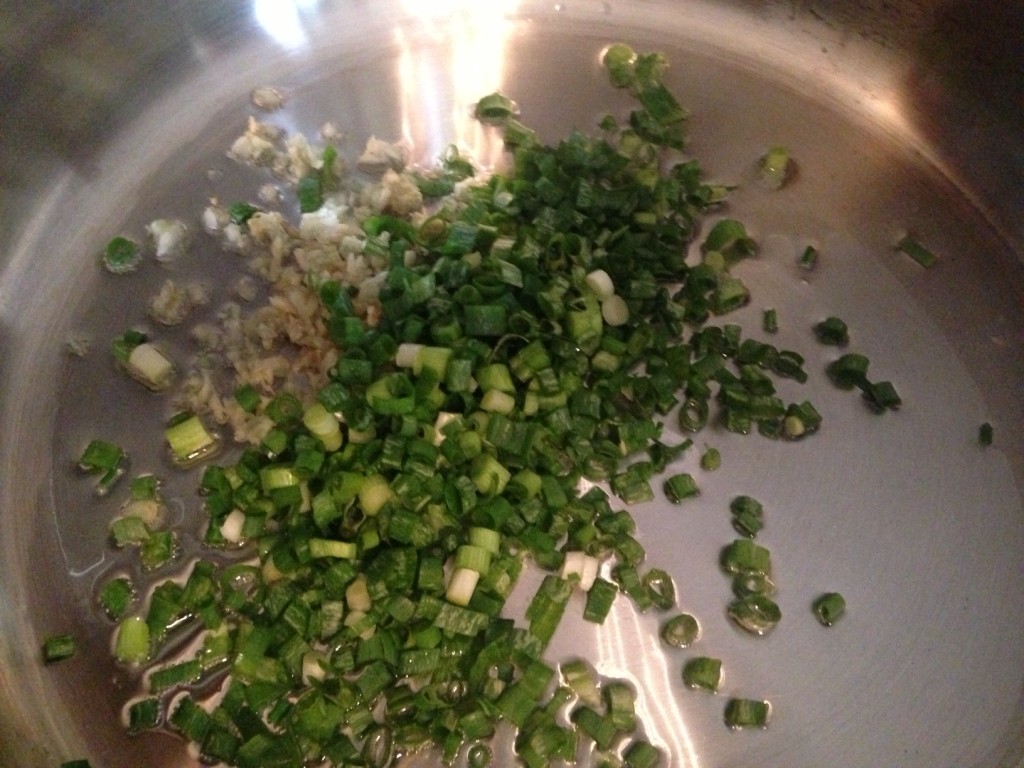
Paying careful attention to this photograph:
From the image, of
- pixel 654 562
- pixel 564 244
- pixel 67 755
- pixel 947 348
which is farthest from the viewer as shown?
pixel 947 348

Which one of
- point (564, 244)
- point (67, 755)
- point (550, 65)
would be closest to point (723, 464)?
point (564, 244)

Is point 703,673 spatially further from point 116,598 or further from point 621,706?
point 116,598

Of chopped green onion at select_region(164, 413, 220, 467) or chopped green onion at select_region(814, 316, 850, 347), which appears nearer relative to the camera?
chopped green onion at select_region(164, 413, 220, 467)

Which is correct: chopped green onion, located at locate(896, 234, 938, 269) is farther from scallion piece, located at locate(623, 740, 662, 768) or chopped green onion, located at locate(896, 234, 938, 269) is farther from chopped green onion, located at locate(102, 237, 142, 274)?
chopped green onion, located at locate(102, 237, 142, 274)

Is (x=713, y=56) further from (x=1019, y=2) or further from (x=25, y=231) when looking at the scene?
(x=25, y=231)

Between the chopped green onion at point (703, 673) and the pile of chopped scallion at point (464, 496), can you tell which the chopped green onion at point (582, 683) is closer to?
the pile of chopped scallion at point (464, 496)

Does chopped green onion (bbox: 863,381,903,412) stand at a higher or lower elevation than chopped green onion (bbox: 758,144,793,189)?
lower

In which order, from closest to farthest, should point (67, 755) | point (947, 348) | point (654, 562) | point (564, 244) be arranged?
point (67, 755), point (654, 562), point (564, 244), point (947, 348)

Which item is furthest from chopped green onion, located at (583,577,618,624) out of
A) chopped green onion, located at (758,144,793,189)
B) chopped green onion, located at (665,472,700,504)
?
chopped green onion, located at (758,144,793,189)

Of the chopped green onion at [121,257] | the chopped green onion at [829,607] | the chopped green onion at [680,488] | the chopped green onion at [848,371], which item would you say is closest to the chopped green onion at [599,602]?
the chopped green onion at [680,488]
